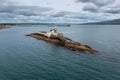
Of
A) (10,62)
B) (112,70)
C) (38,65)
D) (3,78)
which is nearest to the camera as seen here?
(3,78)

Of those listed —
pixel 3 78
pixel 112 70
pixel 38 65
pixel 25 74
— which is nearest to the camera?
pixel 3 78

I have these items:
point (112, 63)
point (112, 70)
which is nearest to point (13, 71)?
point (112, 70)

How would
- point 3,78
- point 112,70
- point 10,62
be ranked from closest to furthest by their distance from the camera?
point 3,78
point 112,70
point 10,62

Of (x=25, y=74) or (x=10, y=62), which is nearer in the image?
(x=25, y=74)

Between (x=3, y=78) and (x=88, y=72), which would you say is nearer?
(x=3, y=78)

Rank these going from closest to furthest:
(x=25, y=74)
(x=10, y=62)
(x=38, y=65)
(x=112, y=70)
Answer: (x=25, y=74), (x=112, y=70), (x=38, y=65), (x=10, y=62)

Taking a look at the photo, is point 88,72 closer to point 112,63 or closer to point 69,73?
point 69,73

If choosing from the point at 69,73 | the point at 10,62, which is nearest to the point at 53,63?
the point at 69,73

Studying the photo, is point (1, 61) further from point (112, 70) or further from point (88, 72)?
point (112, 70)

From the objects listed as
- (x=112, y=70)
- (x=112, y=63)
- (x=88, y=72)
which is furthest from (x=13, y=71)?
(x=112, y=63)
